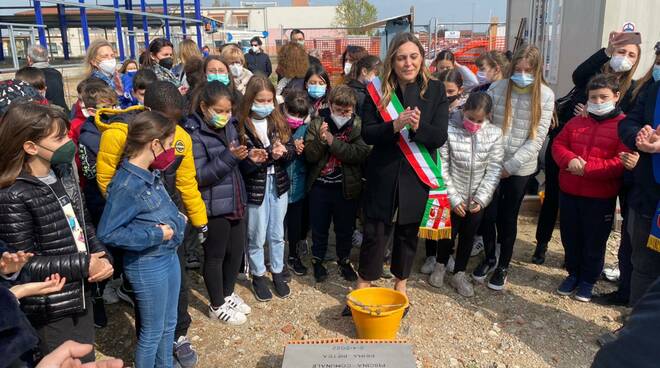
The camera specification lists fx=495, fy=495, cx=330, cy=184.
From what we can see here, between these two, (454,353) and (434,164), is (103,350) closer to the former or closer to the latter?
(454,353)

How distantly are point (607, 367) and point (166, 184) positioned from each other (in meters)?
2.52

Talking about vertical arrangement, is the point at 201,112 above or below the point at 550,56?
below

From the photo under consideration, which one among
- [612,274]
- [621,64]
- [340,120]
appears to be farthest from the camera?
[612,274]

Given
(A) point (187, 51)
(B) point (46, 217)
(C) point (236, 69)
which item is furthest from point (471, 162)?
(A) point (187, 51)

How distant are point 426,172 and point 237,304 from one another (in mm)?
1794

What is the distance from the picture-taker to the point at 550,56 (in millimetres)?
7633

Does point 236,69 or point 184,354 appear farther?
point 236,69

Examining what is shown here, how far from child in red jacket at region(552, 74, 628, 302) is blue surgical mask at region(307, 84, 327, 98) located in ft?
7.19

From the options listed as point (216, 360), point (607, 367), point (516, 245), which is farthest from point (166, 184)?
point (516, 245)

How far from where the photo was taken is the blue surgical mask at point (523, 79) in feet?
13.0

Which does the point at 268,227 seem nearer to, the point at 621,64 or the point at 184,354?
the point at 184,354

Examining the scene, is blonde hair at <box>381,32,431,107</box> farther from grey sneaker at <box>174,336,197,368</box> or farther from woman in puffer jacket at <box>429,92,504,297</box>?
grey sneaker at <box>174,336,197,368</box>

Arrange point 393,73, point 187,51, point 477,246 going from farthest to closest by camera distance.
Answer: point 187,51 → point 477,246 → point 393,73

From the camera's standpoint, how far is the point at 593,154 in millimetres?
3799
